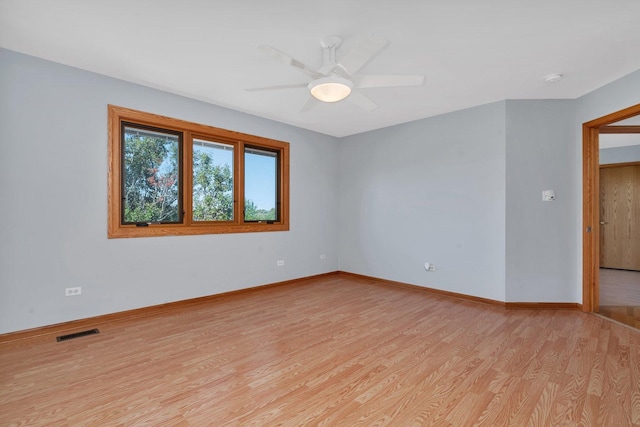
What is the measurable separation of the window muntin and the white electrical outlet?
144cm

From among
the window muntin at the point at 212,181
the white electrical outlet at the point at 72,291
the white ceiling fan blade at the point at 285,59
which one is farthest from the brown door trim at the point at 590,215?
the white electrical outlet at the point at 72,291

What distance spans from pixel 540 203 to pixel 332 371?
11.0 feet

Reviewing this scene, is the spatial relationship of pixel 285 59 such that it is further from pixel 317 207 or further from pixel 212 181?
pixel 317 207

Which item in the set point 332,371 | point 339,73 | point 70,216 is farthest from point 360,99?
point 70,216

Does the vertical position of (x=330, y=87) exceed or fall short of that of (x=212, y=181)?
it exceeds it

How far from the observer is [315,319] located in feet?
11.3

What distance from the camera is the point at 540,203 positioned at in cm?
383

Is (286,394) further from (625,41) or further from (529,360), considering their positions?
(625,41)

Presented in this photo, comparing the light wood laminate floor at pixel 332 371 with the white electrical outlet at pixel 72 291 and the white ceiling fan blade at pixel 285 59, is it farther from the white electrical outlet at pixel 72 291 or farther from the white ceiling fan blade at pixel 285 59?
the white ceiling fan blade at pixel 285 59

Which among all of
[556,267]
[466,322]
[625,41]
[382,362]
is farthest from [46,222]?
[556,267]

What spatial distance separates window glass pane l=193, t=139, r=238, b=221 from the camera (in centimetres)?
411

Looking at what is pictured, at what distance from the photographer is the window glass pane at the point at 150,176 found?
3.54 m

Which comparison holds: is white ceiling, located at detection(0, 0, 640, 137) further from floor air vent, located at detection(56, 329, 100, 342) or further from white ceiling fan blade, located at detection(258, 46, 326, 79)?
floor air vent, located at detection(56, 329, 100, 342)

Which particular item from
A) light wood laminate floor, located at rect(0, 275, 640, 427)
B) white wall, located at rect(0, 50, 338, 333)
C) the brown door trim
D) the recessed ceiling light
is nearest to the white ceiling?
the recessed ceiling light
